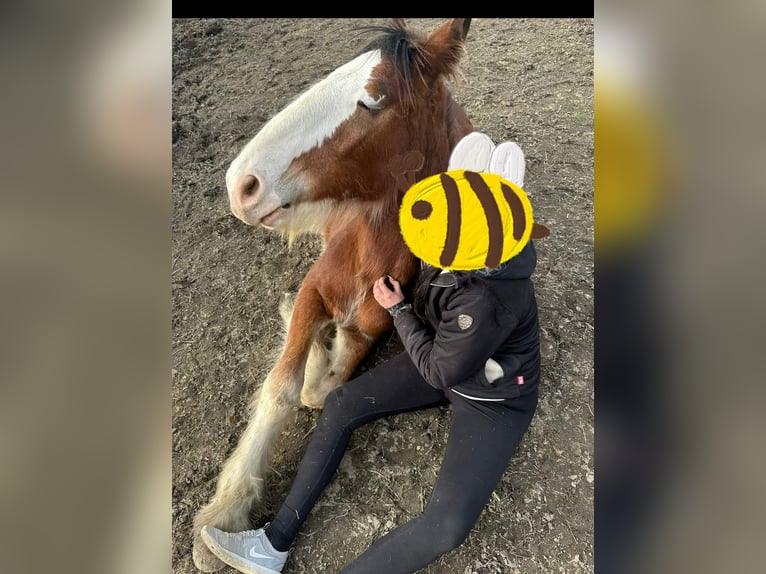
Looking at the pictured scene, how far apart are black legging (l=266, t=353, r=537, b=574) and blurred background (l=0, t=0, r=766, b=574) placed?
40 cm

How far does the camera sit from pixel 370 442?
1.75 m

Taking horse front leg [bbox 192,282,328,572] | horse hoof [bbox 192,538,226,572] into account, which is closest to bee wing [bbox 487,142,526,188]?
horse front leg [bbox 192,282,328,572]

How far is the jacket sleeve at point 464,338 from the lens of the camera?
128 cm

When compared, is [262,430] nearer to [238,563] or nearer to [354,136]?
[238,563]

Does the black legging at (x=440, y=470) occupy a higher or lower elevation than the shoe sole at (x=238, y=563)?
higher

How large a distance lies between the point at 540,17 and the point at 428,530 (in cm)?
170

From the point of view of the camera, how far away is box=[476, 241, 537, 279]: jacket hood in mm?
1271

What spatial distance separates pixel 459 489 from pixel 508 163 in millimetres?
1010

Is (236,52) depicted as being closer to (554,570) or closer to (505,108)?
(505,108)

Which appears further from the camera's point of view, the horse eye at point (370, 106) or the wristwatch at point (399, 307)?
the wristwatch at point (399, 307)

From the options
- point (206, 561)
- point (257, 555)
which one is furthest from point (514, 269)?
point (206, 561)
